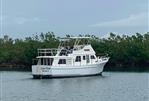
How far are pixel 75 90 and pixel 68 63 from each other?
18482 millimetres

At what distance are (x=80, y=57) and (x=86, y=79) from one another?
5746 millimetres

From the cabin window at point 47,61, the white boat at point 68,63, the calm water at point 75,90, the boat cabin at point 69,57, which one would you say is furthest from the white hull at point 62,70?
the calm water at point 75,90

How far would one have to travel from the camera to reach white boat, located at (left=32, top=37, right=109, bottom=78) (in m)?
74.9

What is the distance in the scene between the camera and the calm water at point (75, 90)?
50.4 metres

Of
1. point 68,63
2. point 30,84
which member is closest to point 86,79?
point 68,63

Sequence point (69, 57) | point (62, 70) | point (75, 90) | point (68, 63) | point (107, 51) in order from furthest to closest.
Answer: point (107, 51) → point (69, 57) → point (68, 63) → point (62, 70) → point (75, 90)

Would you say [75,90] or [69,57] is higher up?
[69,57]

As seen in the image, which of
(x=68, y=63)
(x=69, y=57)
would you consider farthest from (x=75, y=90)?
(x=69, y=57)

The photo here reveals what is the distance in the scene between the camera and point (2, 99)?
4972 centimetres

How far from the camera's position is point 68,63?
252ft

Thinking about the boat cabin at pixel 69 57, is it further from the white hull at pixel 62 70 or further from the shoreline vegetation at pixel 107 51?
the shoreline vegetation at pixel 107 51

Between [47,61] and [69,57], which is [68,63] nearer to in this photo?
[69,57]

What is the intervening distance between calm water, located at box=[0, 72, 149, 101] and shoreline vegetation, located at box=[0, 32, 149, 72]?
152 feet

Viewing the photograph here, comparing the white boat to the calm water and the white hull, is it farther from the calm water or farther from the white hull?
the calm water
